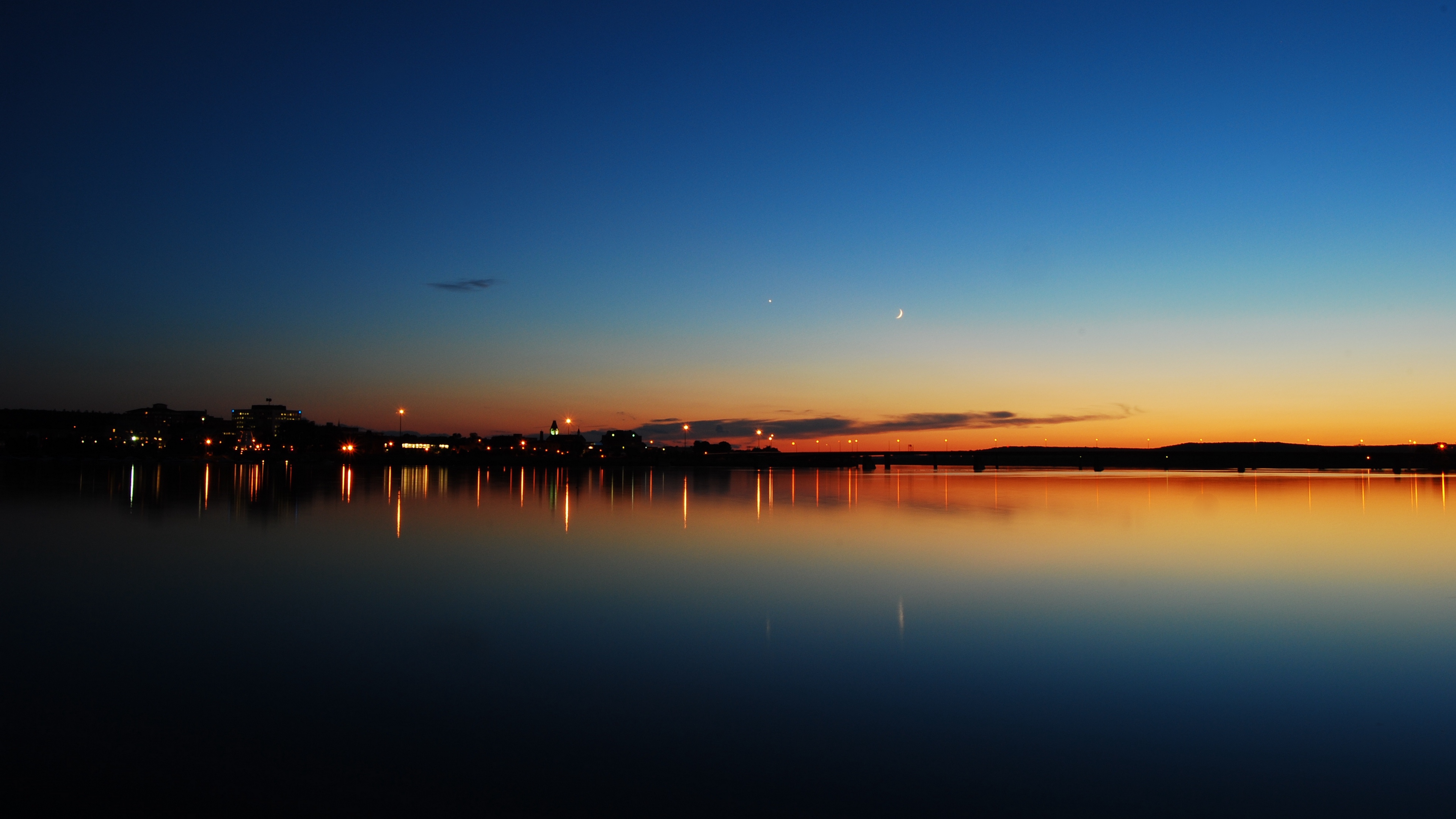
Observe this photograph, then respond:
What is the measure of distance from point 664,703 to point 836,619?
4.93 m

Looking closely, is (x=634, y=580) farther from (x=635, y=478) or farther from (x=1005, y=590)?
(x=635, y=478)

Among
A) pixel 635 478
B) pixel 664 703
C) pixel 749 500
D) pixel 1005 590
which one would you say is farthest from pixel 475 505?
pixel 635 478

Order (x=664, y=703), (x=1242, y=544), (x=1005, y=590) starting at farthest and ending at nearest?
(x=1242, y=544), (x=1005, y=590), (x=664, y=703)

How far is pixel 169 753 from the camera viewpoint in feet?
22.0

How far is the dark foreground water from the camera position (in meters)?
6.39

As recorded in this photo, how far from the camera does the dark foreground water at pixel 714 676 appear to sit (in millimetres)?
6395

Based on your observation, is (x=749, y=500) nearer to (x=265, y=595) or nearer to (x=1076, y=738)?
(x=265, y=595)

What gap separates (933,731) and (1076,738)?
1.21m

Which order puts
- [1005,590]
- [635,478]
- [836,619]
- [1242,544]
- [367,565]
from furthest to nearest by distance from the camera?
[635,478] → [1242,544] → [367,565] → [1005,590] → [836,619]

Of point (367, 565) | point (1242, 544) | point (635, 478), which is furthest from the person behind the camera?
point (635, 478)

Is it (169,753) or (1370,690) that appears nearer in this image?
(169,753)

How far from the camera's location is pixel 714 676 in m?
9.64

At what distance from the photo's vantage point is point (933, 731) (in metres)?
7.88

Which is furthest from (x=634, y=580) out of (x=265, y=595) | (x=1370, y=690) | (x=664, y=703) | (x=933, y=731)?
(x=1370, y=690)
